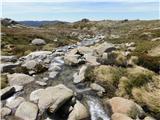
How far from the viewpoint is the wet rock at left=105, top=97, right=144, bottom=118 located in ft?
80.2

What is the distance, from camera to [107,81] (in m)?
30.4

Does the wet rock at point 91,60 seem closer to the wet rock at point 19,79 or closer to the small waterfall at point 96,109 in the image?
the wet rock at point 19,79

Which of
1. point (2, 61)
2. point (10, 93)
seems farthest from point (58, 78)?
point (2, 61)

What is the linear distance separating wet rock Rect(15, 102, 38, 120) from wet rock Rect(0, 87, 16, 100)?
2.74m

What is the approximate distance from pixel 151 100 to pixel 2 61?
2167 centimetres

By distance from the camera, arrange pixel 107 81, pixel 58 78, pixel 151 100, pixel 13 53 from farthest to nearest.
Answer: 1. pixel 13 53
2. pixel 58 78
3. pixel 107 81
4. pixel 151 100

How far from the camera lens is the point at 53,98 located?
81.0 feet

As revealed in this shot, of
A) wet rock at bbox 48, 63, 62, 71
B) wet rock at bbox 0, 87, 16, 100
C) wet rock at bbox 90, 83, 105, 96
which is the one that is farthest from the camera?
wet rock at bbox 48, 63, 62, 71

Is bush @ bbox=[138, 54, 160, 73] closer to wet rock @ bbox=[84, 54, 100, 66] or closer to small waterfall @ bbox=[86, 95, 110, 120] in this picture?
wet rock @ bbox=[84, 54, 100, 66]

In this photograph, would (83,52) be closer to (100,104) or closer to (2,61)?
(2,61)

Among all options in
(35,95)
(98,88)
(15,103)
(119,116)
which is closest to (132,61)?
(98,88)

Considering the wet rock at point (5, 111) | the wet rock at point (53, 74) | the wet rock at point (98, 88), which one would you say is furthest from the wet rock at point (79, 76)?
the wet rock at point (5, 111)

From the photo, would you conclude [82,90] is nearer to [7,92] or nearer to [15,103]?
[15,103]

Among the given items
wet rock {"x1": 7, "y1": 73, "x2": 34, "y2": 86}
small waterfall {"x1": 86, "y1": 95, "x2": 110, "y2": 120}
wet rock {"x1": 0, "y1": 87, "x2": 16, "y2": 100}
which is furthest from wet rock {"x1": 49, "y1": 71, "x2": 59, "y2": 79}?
small waterfall {"x1": 86, "y1": 95, "x2": 110, "y2": 120}
